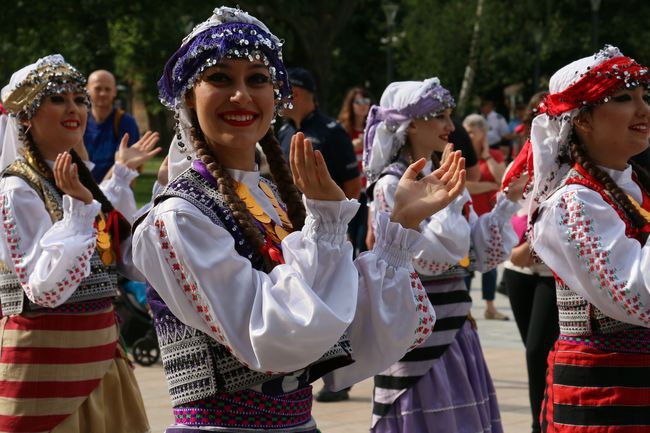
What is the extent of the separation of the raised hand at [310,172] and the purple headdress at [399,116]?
9.74 feet

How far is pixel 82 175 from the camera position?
5492 millimetres

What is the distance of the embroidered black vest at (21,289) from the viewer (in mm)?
5008

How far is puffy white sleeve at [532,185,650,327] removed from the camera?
3834 millimetres

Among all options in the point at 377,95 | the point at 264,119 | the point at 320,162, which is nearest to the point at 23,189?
the point at 264,119

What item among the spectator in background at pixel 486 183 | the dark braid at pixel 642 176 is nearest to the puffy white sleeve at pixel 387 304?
the dark braid at pixel 642 176

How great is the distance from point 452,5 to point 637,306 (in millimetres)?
31613

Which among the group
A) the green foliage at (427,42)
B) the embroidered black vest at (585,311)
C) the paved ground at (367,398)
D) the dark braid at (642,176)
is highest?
the green foliage at (427,42)

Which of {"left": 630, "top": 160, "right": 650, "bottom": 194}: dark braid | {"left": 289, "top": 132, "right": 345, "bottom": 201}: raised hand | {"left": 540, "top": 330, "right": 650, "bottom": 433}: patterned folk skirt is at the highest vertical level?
{"left": 289, "top": 132, "right": 345, "bottom": 201}: raised hand

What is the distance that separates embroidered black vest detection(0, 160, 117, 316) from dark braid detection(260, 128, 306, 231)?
170 centimetres

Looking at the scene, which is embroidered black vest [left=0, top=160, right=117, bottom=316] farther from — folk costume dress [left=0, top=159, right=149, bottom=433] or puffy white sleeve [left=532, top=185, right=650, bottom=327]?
puffy white sleeve [left=532, top=185, right=650, bottom=327]

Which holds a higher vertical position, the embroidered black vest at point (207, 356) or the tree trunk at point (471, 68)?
the tree trunk at point (471, 68)

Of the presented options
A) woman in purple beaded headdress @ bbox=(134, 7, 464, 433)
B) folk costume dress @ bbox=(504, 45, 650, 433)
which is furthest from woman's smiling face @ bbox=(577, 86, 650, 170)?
woman in purple beaded headdress @ bbox=(134, 7, 464, 433)

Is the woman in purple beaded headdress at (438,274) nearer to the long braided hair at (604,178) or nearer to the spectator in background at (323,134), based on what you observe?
the long braided hair at (604,178)

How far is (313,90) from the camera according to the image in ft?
28.6
